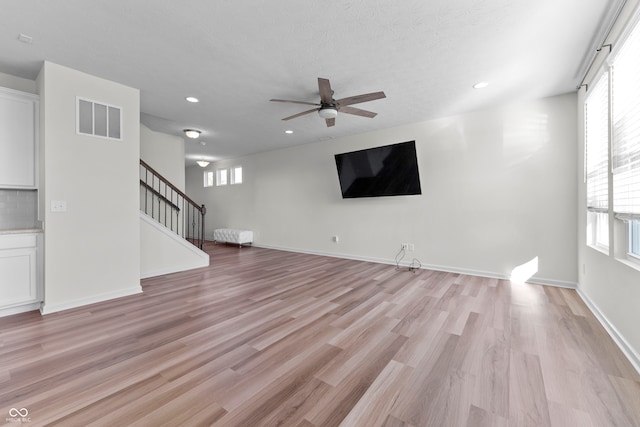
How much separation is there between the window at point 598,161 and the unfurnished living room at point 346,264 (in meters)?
0.05

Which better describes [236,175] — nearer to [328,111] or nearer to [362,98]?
[328,111]

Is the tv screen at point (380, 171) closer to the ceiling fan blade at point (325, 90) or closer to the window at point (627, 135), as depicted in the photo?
the ceiling fan blade at point (325, 90)

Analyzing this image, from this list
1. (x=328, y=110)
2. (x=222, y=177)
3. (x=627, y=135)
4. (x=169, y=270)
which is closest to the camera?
(x=627, y=135)

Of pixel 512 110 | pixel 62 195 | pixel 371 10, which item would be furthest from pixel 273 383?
pixel 512 110

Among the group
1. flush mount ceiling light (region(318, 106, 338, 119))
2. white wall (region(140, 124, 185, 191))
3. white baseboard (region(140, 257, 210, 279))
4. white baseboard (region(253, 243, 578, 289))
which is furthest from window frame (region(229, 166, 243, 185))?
flush mount ceiling light (region(318, 106, 338, 119))

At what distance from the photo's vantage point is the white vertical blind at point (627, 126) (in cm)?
189

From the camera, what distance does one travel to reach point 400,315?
8.93ft

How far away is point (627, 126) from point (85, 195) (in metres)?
5.30

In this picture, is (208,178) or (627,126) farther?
(208,178)

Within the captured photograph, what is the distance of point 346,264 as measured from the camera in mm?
5199

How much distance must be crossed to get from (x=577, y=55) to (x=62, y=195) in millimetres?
5761

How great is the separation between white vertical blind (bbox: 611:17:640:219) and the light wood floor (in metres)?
1.23

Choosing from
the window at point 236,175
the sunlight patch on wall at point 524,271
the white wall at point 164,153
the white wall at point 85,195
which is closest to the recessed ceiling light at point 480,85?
the sunlight patch on wall at point 524,271

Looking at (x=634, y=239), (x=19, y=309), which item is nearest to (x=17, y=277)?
(x=19, y=309)
